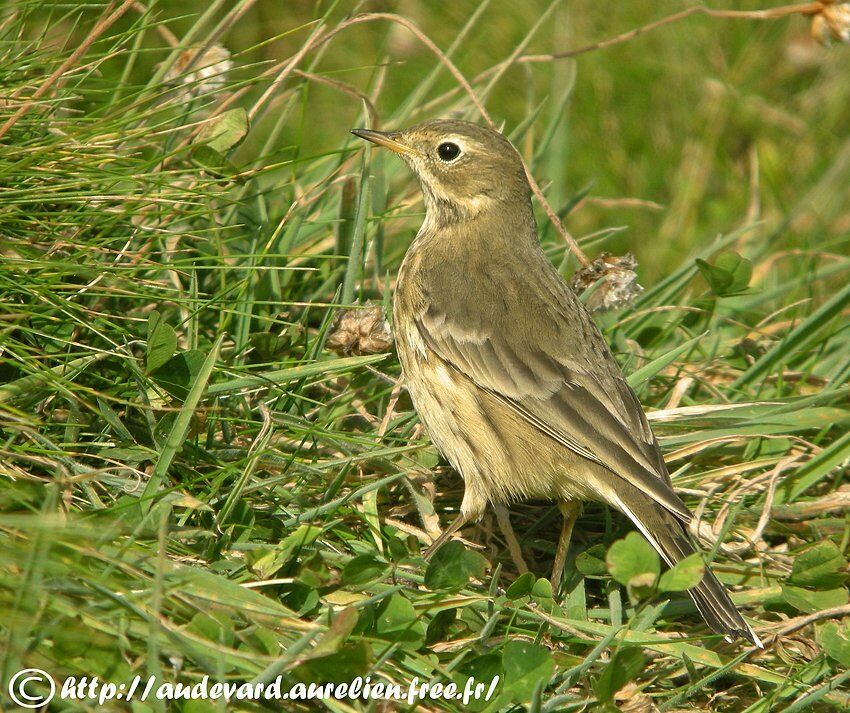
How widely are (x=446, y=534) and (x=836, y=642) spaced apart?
64.0 inches

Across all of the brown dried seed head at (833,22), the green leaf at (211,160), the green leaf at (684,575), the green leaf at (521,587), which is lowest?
the green leaf at (521,587)

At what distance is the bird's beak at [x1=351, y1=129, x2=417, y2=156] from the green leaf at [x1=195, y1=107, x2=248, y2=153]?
0.59 meters

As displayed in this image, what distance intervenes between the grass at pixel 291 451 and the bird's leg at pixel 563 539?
0.16 m

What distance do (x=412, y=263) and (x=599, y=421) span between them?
1.38 metres

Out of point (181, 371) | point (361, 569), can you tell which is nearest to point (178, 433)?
point (181, 371)

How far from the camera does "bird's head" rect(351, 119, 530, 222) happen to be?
5.52m

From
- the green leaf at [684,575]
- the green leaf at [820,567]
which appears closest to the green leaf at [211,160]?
the green leaf at [684,575]

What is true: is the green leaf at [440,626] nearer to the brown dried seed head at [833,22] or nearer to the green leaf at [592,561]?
the green leaf at [592,561]

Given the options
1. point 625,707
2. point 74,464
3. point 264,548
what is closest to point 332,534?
point 264,548

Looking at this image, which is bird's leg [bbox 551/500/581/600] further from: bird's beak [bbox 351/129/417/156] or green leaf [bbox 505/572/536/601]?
bird's beak [bbox 351/129/417/156]

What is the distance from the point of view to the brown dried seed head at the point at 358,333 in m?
4.95

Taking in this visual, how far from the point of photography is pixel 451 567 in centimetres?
408

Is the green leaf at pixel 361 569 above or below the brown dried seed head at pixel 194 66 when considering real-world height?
below

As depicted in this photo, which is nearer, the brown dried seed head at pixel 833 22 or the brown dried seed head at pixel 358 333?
the brown dried seed head at pixel 358 333
